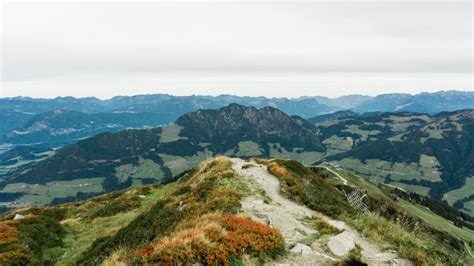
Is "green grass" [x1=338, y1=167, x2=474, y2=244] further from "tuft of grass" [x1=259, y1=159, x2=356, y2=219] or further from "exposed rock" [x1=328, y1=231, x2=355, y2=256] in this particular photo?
"exposed rock" [x1=328, y1=231, x2=355, y2=256]

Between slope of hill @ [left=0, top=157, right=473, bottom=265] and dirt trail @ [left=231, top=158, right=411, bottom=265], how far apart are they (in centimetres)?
5

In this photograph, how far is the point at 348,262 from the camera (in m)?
15.5

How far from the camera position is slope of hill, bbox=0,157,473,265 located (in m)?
15.7

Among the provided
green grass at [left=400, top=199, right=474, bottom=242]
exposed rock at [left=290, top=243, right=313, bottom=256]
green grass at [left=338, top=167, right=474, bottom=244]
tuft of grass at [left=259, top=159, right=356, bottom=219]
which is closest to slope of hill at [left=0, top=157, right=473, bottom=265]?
exposed rock at [left=290, top=243, right=313, bottom=256]

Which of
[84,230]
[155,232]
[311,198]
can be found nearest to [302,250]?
[155,232]

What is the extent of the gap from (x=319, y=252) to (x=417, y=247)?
617 centimetres

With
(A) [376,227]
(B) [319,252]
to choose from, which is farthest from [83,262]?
(A) [376,227]

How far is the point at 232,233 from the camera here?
16719mm

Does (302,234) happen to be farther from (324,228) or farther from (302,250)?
(302,250)

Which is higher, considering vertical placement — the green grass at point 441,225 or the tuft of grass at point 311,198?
the tuft of grass at point 311,198

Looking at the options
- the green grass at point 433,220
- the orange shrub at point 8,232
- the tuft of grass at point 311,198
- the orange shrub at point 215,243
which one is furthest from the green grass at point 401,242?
the green grass at point 433,220

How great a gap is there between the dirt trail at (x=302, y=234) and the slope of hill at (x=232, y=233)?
0.17 feet

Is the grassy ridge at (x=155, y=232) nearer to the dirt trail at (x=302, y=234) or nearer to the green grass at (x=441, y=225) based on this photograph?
the dirt trail at (x=302, y=234)

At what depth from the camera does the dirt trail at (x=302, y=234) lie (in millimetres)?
16156
